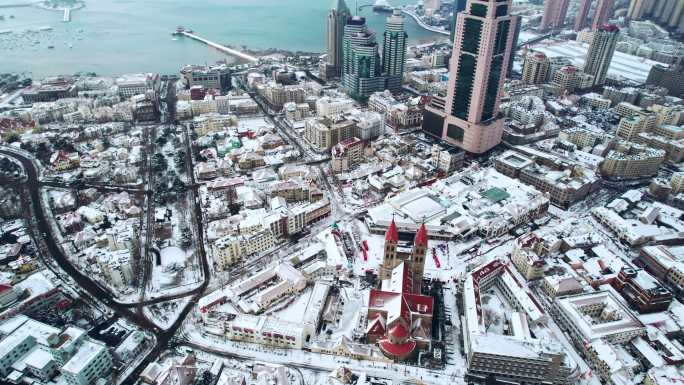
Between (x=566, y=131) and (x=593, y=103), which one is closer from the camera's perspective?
(x=566, y=131)

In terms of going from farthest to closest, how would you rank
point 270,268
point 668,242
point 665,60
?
point 665,60
point 668,242
point 270,268

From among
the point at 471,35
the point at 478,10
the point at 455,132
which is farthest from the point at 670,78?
the point at 478,10

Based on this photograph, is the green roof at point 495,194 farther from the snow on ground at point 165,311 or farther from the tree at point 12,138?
the tree at point 12,138

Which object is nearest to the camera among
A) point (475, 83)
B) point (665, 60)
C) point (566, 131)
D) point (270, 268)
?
point (270, 268)

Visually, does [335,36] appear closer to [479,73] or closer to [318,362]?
[479,73]

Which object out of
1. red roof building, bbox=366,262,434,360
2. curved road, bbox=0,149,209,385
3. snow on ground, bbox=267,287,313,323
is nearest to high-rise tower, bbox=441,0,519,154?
red roof building, bbox=366,262,434,360

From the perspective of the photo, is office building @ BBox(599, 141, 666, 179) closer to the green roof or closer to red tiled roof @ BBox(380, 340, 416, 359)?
the green roof

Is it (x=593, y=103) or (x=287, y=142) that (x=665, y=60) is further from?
(x=287, y=142)

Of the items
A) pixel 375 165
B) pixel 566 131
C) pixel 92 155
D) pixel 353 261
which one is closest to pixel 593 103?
pixel 566 131
